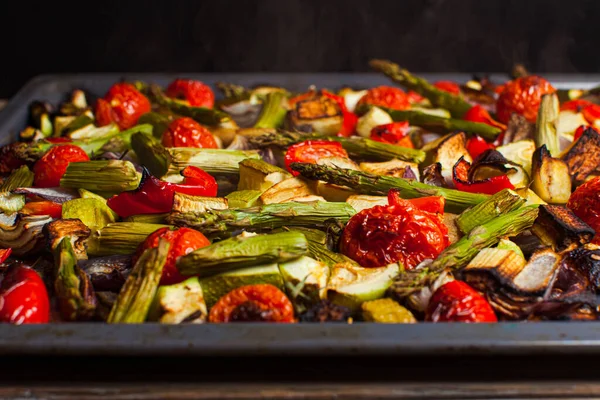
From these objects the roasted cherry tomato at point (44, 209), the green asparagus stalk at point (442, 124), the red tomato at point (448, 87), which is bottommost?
the roasted cherry tomato at point (44, 209)

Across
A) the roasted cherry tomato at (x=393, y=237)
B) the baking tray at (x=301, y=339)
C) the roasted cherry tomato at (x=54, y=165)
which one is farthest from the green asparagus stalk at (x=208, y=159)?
the baking tray at (x=301, y=339)

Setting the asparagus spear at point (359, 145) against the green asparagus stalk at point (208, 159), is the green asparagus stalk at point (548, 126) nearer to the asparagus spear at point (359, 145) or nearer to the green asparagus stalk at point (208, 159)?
the asparagus spear at point (359, 145)

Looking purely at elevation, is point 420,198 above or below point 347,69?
above

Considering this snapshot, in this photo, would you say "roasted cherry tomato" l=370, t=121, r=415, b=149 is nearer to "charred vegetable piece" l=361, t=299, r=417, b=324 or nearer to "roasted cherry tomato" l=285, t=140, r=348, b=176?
"roasted cherry tomato" l=285, t=140, r=348, b=176

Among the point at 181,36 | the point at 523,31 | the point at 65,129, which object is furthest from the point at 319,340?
the point at 523,31

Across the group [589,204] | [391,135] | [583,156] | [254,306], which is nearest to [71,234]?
[254,306]

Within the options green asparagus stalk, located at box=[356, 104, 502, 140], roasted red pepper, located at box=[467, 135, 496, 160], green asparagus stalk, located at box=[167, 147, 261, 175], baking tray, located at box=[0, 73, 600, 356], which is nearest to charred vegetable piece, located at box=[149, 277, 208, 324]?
baking tray, located at box=[0, 73, 600, 356]

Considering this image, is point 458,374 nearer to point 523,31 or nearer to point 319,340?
point 319,340
